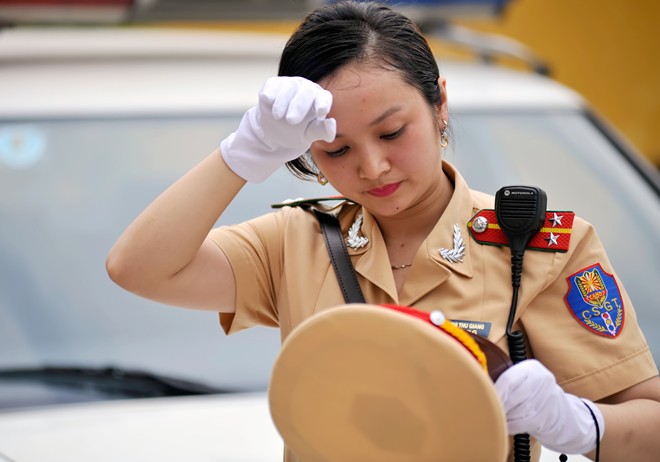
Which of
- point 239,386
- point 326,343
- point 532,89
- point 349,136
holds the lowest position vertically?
point 239,386

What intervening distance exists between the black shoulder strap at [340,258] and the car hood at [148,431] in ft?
1.65

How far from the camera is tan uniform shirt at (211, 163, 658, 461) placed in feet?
5.89

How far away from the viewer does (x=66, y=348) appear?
2.63 m

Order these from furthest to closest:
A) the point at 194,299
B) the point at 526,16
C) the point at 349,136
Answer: the point at 526,16 < the point at 194,299 < the point at 349,136

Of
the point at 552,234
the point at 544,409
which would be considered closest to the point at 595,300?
the point at 552,234

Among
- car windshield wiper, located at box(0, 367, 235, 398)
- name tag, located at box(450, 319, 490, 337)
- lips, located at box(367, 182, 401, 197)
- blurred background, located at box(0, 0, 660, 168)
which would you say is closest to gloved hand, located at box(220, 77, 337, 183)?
lips, located at box(367, 182, 401, 197)

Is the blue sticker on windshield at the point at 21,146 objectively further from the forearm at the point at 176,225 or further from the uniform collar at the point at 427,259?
the uniform collar at the point at 427,259

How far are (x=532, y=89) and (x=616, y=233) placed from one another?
0.68 m

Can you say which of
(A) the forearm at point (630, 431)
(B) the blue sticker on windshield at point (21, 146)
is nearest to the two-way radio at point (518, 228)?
(A) the forearm at point (630, 431)

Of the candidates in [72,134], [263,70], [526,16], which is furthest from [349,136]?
[526,16]

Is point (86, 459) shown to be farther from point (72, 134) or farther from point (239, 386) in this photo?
point (72, 134)

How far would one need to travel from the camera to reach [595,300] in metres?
1.79

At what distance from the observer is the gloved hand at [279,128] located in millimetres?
1725

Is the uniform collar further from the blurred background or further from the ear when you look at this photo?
the blurred background
